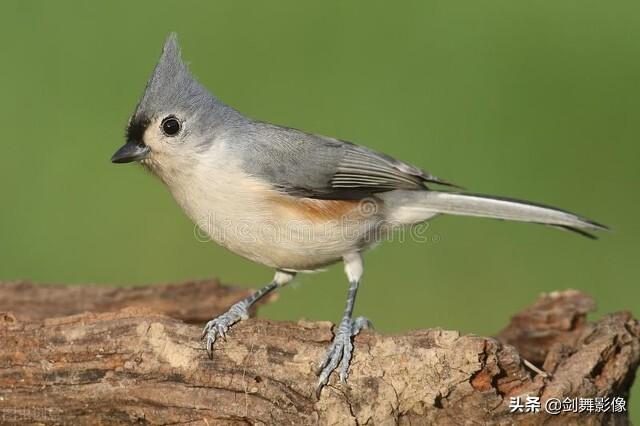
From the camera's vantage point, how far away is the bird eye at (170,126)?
3.94 m

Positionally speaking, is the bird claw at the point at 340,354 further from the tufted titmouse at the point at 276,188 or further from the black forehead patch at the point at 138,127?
the black forehead patch at the point at 138,127

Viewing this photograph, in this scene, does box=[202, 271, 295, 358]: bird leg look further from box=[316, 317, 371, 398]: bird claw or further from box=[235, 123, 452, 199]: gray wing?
box=[235, 123, 452, 199]: gray wing

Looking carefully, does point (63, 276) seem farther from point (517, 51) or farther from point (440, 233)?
point (517, 51)

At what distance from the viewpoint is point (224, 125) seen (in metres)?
4.15

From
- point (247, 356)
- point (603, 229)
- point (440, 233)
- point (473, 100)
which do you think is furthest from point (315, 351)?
point (473, 100)

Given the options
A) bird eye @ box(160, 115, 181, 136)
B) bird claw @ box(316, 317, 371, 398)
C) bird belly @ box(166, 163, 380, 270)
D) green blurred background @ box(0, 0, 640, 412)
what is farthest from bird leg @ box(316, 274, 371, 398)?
green blurred background @ box(0, 0, 640, 412)

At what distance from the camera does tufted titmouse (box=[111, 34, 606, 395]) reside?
3.93m

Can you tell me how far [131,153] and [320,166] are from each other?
96 centimetres

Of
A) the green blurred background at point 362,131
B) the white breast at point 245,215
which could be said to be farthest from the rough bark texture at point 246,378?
the green blurred background at point 362,131

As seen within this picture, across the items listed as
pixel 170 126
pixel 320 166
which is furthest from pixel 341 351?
pixel 170 126

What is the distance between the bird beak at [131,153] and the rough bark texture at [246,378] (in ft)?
2.46

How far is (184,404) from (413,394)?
0.95m

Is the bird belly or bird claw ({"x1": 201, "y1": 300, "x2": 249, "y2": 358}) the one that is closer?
bird claw ({"x1": 201, "y1": 300, "x2": 249, "y2": 358})

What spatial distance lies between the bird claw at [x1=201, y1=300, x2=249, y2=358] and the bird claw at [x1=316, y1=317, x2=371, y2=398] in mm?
482
